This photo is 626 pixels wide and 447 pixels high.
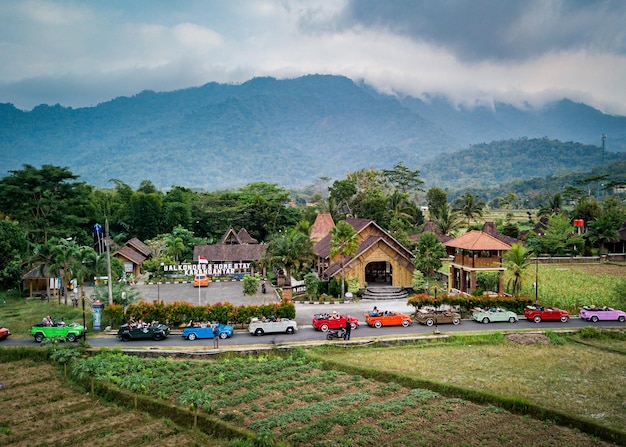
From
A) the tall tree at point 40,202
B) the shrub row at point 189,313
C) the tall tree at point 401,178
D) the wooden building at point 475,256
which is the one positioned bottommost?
the shrub row at point 189,313

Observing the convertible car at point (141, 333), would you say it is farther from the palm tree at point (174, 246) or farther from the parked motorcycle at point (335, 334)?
the palm tree at point (174, 246)

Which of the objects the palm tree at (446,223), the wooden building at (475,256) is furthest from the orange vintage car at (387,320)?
the palm tree at (446,223)

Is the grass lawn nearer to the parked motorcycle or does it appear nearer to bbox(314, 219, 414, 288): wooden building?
the parked motorcycle

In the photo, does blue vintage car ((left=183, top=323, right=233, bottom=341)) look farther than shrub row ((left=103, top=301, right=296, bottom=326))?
No

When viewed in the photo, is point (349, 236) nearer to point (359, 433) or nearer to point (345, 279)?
point (345, 279)

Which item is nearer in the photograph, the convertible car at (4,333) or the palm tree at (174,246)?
the convertible car at (4,333)

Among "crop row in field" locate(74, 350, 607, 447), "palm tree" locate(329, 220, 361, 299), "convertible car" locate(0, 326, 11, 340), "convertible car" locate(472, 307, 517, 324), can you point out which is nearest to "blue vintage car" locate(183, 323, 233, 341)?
"crop row in field" locate(74, 350, 607, 447)
